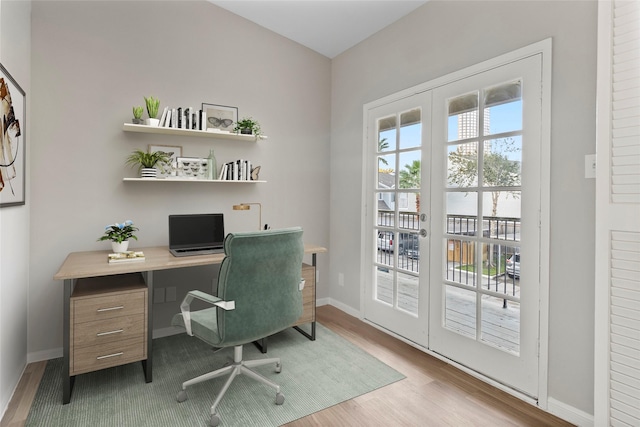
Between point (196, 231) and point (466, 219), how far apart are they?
210cm

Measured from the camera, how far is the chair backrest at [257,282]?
1.77 m

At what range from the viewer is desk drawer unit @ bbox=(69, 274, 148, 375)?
1.98 m

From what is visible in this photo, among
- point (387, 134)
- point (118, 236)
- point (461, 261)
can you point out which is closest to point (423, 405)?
point (461, 261)

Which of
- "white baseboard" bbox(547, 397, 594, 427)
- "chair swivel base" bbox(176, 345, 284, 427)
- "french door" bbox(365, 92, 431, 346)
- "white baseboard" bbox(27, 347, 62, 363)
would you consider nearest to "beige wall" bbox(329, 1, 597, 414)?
"white baseboard" bbox(547, 397, 594, 427)

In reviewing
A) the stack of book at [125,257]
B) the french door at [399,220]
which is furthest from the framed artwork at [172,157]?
the french door at [399,220]

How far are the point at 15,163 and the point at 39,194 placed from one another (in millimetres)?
531

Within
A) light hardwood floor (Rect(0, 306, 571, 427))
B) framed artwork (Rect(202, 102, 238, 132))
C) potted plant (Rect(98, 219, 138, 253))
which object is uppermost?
framed artwork (Rect(202, 102, 238, 132))

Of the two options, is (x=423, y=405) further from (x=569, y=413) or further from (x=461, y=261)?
(x=461, y=261)

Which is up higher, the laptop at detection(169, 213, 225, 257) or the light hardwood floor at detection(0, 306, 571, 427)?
the laptop at detection(169, 213, 225, 257)

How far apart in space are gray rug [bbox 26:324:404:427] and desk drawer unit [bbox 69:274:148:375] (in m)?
0.21

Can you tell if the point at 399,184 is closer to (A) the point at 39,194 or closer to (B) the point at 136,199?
(B) the point at 136,199

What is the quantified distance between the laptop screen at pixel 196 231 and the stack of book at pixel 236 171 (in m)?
0.34

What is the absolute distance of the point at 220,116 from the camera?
124 inches

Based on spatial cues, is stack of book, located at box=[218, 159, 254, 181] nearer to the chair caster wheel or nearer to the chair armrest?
the chair armrest
